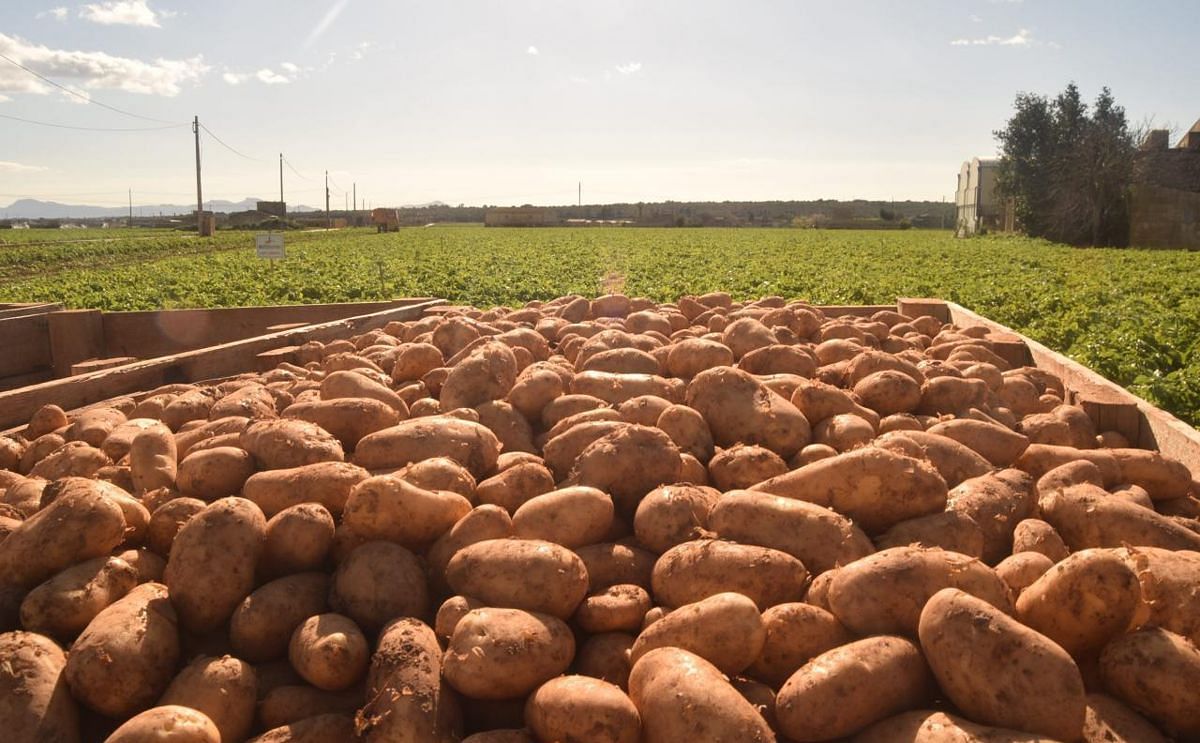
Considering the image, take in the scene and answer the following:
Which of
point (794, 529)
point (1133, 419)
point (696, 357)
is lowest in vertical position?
point (794, 529)

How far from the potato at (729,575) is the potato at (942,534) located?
0.40m

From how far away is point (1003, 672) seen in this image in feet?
6.17

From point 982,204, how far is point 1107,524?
206 feet

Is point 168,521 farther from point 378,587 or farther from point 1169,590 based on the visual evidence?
point 1169,590

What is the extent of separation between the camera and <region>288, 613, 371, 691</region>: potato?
7.04 ft

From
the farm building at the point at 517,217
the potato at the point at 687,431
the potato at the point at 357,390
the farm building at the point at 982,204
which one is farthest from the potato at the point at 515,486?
the farm building at the point at 517,217

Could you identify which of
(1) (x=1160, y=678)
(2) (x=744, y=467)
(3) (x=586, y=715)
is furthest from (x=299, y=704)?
(1) (x=1160, y=678)

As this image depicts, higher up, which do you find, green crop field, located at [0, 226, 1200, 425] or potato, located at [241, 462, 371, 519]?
green crop field, located at [0, 226, 1200, 425]

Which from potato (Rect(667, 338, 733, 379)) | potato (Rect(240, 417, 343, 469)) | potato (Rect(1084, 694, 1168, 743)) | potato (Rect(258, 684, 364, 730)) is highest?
potato (Rect(667, 338, 733, 379))

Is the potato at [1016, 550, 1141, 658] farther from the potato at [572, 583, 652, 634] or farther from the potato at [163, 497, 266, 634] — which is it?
the potato at [163, 497, 266, 634]

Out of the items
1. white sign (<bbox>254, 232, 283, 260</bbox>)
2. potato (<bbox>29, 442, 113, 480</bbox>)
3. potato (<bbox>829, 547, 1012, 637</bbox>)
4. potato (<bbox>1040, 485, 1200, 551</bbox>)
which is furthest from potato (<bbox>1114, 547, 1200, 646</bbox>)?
white sign (<bbox>254, 232, 283, 260</bbox>)

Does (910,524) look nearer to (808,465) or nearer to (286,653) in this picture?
(808,465)

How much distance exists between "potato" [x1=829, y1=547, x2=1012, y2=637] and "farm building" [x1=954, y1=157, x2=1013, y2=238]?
187ft

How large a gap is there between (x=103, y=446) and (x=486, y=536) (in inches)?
88.4
